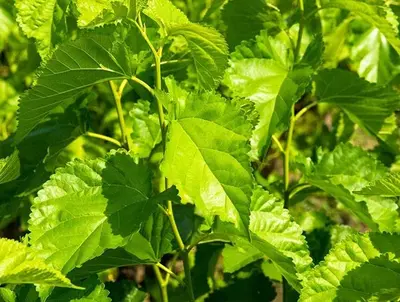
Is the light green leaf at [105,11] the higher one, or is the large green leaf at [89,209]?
the light green leaf at [105,11]

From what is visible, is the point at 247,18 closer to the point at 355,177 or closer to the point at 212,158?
the point at 355,177

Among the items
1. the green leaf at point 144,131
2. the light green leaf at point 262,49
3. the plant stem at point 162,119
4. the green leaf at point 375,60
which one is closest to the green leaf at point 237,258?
the plant stem at point 162,119

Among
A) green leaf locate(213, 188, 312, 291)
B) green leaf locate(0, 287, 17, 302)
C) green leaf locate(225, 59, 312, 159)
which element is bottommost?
green leaf locate(213, 188, 312, 291)

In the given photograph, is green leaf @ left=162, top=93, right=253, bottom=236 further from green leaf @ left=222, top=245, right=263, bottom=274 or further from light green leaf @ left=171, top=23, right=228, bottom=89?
green leaf @ left=222, top=245, right=263, bottom=274

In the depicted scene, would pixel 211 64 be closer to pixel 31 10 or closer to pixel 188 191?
pixel 188 191

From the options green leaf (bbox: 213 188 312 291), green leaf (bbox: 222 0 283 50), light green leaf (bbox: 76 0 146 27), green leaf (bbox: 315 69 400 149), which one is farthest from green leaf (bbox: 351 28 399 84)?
light green leaf (bbox: 76 0 146 27)

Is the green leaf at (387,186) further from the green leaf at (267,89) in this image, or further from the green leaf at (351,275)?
the green leaf at (267,89)
